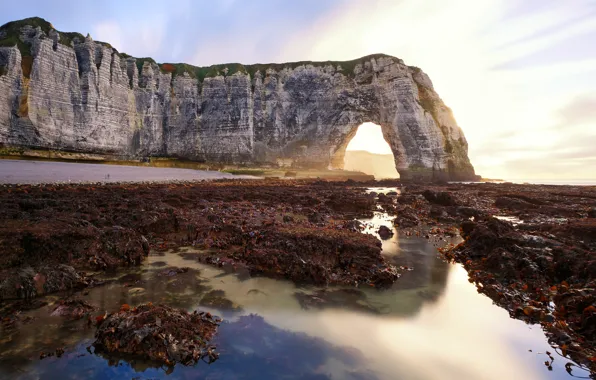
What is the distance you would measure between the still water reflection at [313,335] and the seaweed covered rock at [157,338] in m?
0.14

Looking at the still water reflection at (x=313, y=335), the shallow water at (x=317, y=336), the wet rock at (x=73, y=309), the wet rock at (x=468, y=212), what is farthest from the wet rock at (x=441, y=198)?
the wet rock at (x=73, y=309)

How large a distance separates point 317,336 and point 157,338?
2.17m

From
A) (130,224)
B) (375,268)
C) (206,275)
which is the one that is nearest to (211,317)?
(206,275)

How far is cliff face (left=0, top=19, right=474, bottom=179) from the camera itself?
43406 millimetres

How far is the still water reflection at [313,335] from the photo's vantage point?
3246 mm

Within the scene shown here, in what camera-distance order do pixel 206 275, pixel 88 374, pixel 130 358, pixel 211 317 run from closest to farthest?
1. pixel 88 374
2. pixel 130 358
3. pixel 211 317
4. pixel 206 275

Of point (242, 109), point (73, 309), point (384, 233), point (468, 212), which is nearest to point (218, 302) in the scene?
point (73, 309)

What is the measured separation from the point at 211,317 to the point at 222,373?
4.09 ft

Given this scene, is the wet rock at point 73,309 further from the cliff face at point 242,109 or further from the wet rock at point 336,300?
the cliff face at point 242,109

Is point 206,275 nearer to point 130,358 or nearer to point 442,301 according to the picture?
point 130,358

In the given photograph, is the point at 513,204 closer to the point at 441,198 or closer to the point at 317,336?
the point at 441,198

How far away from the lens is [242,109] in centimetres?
5759

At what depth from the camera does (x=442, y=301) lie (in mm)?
5438

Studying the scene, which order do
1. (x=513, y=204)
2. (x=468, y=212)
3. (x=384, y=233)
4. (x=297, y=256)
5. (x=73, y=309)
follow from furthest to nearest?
1. (x=513, y=204)
2. (x=468, y=212)
3. (x=384, y=233)
4. (x=297, y=256)
5. (x=73, y=309)
